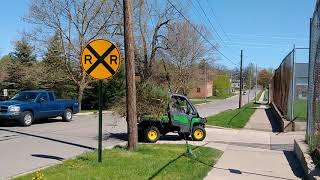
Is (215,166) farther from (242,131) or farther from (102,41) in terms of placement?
(242,131)

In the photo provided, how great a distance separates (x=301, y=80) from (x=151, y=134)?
9.32 metres

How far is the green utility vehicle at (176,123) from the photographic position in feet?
59.1

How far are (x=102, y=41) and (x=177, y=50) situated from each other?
54.1 meters

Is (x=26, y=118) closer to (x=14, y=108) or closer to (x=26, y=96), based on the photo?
(x=14, y=108)

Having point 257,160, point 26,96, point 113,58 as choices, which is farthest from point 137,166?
point 26,96

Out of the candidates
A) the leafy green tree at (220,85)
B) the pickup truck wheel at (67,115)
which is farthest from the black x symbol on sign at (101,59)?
the leafy green tree at (220,85)

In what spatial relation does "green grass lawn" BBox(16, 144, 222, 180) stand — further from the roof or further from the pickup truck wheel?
the pickup truck wheel

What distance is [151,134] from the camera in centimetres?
1795

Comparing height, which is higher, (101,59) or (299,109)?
(101,59)

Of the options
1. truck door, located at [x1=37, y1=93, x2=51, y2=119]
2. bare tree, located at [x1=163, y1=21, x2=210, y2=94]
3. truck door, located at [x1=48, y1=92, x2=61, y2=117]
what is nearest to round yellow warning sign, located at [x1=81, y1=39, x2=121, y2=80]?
truck door, located at [x1=37, y1=93, x2=51, y2=119]

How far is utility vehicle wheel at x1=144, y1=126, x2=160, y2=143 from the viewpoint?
58.4 ft

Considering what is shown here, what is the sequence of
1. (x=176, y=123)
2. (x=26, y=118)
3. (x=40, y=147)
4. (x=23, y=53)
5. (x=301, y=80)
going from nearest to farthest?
1. (x=40, y=147)
2. (x=176, y=123)
3. (x=301, y=80)
4. (x=26, y=118)
5. (x=23, y=53)

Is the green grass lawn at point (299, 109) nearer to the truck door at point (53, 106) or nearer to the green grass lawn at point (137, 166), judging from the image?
the green grass lawn at point (137, 166)

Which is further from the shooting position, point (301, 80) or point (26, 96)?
point (26, 96)
